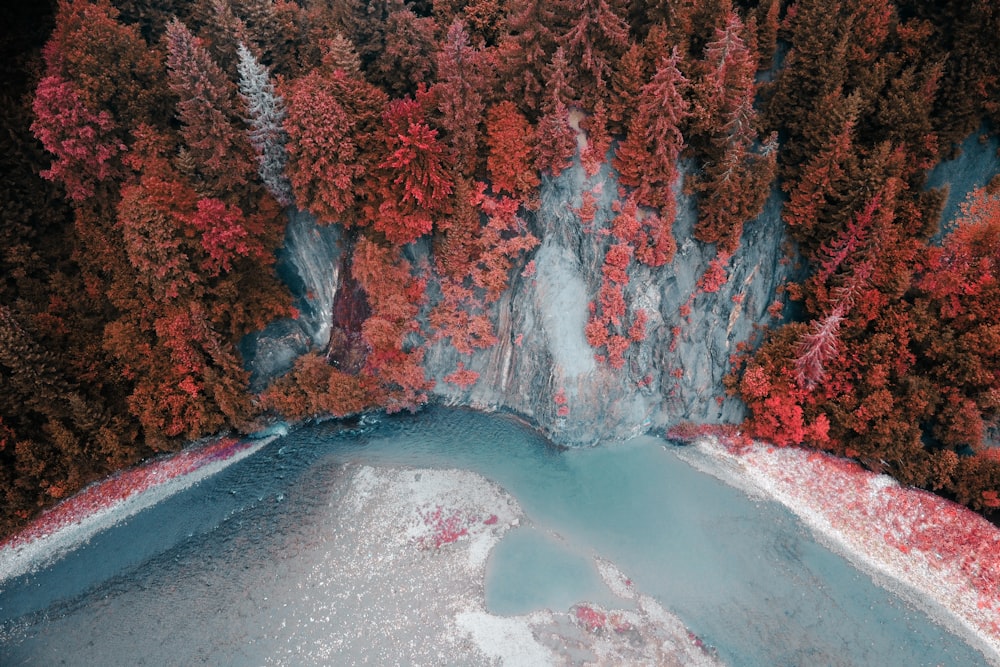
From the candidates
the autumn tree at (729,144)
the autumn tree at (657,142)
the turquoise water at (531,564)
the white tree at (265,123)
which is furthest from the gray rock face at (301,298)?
the autumn tree at (729,144)

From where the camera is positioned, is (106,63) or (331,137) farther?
(331,137)

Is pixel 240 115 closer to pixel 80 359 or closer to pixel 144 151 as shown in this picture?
pixel 144 151

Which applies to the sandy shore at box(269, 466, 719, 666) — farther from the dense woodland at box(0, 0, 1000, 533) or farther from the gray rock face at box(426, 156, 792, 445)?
the dense woodland at box(0, 0, 1000, 533)

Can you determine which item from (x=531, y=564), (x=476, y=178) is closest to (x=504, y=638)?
(x=531, y=564)

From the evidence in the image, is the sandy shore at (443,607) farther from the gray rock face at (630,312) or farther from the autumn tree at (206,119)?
the autumn tree at (206,119)

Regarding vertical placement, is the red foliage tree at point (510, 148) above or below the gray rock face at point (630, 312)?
above

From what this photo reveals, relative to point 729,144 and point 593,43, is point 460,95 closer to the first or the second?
point 593,43

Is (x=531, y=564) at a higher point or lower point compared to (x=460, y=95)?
lower
